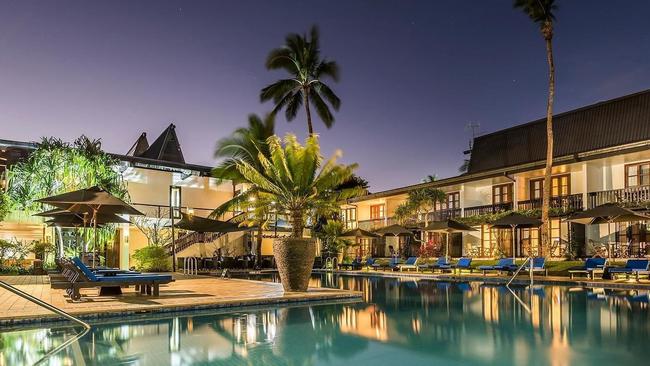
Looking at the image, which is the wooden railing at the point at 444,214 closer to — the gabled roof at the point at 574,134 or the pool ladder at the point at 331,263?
the gabled roof at the point at 574,134

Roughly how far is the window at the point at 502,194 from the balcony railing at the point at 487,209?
59cm

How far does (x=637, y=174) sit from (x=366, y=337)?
65.6 feet

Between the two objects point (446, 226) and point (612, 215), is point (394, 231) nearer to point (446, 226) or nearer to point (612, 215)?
point (446, 226)

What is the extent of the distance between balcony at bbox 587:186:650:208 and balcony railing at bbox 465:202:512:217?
4898 millimetres

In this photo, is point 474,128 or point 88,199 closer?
point 88,199

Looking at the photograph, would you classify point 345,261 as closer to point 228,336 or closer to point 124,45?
point 124,45

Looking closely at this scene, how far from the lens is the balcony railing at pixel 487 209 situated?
29502 millimetres

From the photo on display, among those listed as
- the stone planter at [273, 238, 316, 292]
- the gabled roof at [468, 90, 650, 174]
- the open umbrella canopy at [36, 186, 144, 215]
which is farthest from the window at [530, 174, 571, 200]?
the open umbrella canopy at [36, 186, 144, 215]

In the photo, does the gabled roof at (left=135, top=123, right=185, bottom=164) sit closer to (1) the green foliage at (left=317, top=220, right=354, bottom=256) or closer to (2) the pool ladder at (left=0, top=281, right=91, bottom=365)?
(1) the green foliage at (left=317, top=220, right=354, bottom=256)

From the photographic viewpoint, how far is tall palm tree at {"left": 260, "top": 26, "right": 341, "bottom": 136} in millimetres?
30781

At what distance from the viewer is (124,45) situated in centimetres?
2145

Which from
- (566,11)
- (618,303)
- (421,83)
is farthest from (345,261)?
(618,303)

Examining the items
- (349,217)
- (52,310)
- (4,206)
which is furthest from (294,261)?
(349,217)

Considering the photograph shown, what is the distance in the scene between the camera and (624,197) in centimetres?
2364
